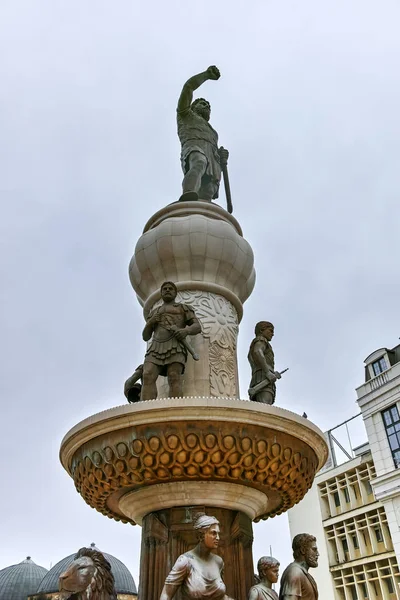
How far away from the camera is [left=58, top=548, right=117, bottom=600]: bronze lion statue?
445cm

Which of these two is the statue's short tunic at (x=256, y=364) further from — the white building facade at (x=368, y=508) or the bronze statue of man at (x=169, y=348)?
the white building facade at (x=368, y=508)

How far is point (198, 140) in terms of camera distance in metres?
10.1

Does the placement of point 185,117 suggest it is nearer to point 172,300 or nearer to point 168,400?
point 172,300

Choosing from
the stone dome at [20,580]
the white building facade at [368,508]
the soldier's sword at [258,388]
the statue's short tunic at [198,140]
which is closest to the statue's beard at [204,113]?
the statue's short tunic at [198,140]

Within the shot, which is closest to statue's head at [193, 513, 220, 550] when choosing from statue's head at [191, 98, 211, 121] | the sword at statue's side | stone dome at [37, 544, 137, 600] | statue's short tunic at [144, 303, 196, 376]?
statue's short tunic at [144, 303, 196, 376]

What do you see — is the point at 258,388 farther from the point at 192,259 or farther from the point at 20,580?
the point at 20,580

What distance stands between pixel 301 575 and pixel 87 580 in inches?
83.6

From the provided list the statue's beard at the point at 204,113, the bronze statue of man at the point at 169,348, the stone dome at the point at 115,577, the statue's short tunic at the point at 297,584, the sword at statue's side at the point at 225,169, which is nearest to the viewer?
the statue's short tunic at the point at 297,584

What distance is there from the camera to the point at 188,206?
8.55 meters

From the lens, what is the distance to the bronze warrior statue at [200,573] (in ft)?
14.6

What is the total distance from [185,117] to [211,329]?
16.0 ft

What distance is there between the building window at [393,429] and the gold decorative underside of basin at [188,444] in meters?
25.4

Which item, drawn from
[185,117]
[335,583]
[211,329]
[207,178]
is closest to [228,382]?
[211,329]

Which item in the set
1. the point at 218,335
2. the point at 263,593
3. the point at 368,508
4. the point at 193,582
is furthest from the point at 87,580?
the point at 368,508
